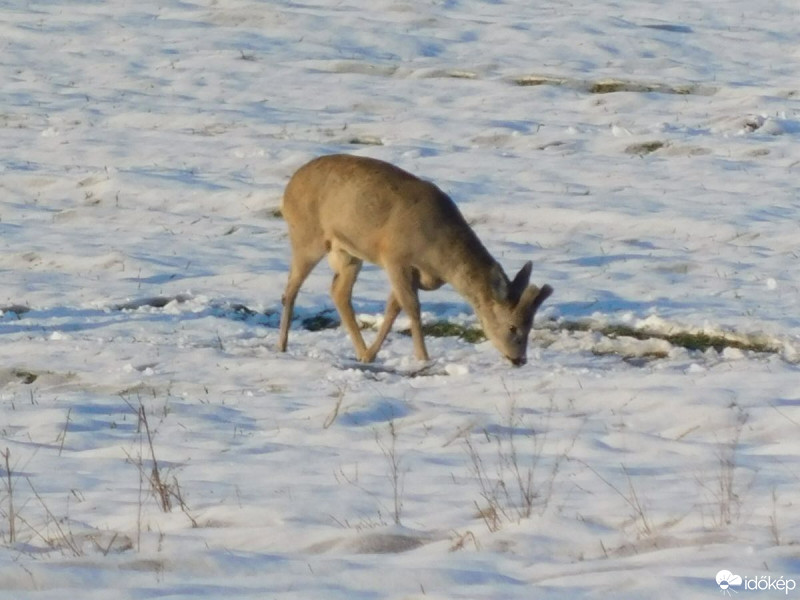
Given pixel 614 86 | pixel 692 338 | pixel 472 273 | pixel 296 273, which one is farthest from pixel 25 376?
pixel 614 86

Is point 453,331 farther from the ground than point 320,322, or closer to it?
farther from the ground

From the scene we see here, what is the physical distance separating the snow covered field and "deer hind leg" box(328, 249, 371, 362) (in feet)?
0.63

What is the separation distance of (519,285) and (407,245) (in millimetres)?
915

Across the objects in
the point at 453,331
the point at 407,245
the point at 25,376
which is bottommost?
the point at 453,331

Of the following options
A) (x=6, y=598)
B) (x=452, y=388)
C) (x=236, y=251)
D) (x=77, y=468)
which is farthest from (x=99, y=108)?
(x=6, y=598)

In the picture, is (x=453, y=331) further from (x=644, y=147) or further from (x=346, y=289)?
(x=644, y=147)

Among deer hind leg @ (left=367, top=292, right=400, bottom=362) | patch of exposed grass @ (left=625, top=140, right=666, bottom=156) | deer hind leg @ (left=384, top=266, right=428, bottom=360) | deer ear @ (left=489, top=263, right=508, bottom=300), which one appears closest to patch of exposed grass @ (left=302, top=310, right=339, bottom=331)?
deer hind leg @ (left=367, top=292, right=400, bottom=362)

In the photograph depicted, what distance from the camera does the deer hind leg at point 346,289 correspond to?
1182 cm

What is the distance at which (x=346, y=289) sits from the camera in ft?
40.0

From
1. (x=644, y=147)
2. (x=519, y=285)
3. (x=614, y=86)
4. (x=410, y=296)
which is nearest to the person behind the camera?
(x=519, y=285)

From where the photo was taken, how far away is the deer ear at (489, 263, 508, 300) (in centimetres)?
1148

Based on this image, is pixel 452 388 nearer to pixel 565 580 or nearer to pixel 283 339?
pixel 283 339

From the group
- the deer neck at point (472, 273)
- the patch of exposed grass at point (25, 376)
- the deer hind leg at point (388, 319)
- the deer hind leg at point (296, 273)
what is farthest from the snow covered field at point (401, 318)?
the deer neck at point (472, 273)

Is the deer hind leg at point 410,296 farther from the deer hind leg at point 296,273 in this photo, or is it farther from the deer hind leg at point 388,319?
the deer hind leg at point 296,273
